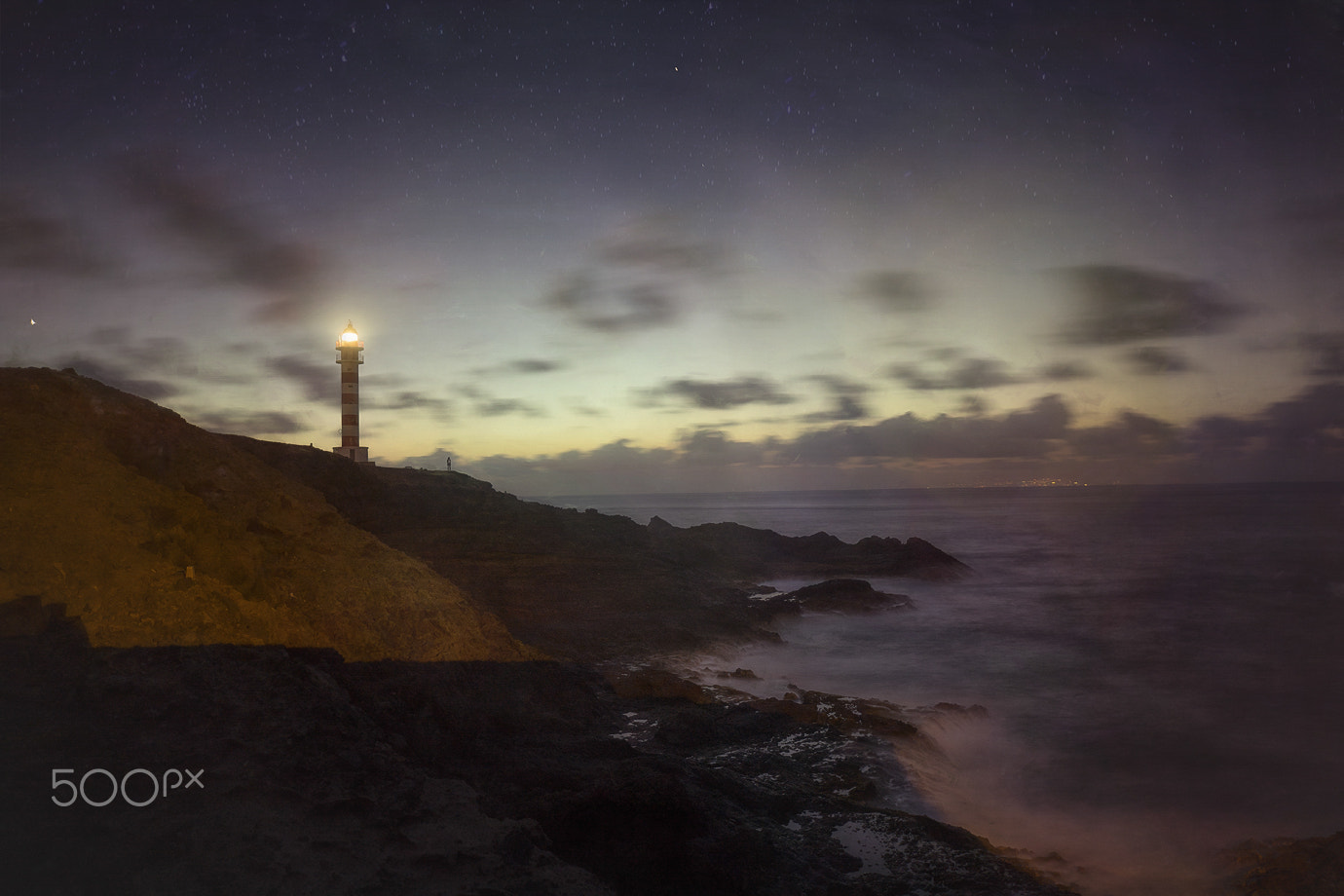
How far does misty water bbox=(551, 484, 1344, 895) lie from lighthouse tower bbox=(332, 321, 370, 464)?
2233cm

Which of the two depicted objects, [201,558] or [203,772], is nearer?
[203,772]

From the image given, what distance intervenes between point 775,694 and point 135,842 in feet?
39.0

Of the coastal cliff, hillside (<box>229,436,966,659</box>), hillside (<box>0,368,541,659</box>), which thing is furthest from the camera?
hillside (<box>229,436,966,659</box>)

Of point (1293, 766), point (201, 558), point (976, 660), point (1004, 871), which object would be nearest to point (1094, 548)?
point (976, 660)

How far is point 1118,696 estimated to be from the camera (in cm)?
1736

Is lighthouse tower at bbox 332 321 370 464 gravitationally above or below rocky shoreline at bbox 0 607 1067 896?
above

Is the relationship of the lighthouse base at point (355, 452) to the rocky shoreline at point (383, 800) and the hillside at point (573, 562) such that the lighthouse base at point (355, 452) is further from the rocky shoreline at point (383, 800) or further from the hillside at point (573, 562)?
the rocky shoreline at point (383, 800)

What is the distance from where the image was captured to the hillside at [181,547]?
22.4ft

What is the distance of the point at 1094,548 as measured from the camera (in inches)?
2215

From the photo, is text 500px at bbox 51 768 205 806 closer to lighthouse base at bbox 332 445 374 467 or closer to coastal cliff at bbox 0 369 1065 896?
coastal cliff at bbox 0 369 1065 896

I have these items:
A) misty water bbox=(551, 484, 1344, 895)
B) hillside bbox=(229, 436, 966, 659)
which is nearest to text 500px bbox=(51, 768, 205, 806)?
misty water bbox=(551, 484, 1344, 895)

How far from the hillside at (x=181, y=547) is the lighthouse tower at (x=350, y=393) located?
27687mm

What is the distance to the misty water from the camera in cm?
1051

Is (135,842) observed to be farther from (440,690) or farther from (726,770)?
(726,770)
